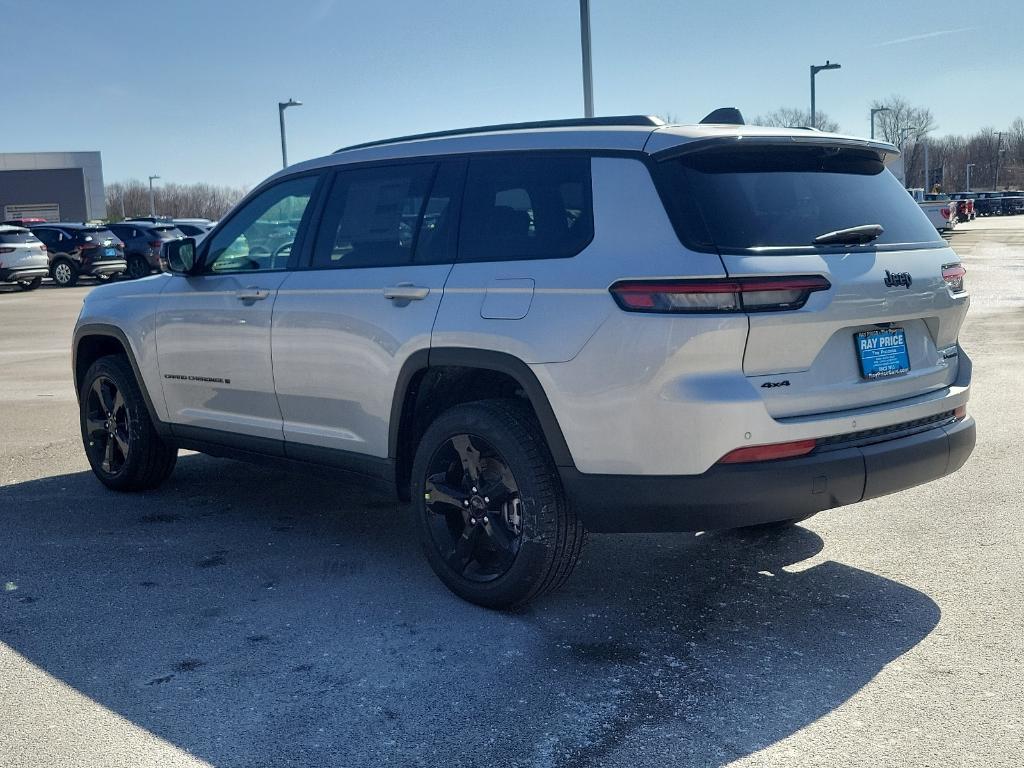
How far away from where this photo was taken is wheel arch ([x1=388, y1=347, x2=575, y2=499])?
163 inches

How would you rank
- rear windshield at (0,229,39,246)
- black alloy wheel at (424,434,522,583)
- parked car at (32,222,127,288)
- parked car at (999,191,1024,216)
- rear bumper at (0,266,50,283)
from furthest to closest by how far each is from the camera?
parked car at (999,191,1024,216)
parked car at (32,222,127,288)
rear windshield at (0,229,39,246)
rear bumper at (0,266,50,283)
black alloy wheel at (424,434,522,583)

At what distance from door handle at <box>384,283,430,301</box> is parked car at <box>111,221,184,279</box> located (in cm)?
2777

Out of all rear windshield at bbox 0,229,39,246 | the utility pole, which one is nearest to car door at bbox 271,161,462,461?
rear windshield at bbox 0,229,39,246

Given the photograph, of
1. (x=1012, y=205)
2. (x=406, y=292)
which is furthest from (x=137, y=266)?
(x=1012, y=205)

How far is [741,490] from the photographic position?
386cm

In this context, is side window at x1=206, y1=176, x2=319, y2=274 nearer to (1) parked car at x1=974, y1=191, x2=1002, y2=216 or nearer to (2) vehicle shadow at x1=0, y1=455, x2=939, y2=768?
(2) vehicle shadow at x1=0, y1=455, x2=939, y2=768

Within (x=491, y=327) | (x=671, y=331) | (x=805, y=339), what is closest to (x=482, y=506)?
(x=491, y=327)

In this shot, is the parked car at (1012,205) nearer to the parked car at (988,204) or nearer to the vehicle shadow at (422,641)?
the parked car at (988,204)

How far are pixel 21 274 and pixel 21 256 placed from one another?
17.7 inches

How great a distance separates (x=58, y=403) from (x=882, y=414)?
314 inches

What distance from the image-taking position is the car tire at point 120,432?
6477 millimetres

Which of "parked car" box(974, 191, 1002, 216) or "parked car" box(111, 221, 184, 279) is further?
"parked car" box(974, 191, 1002, 216)

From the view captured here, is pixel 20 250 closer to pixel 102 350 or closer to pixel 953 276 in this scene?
pixel 102 350

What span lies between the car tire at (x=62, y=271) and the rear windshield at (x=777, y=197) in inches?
1134
